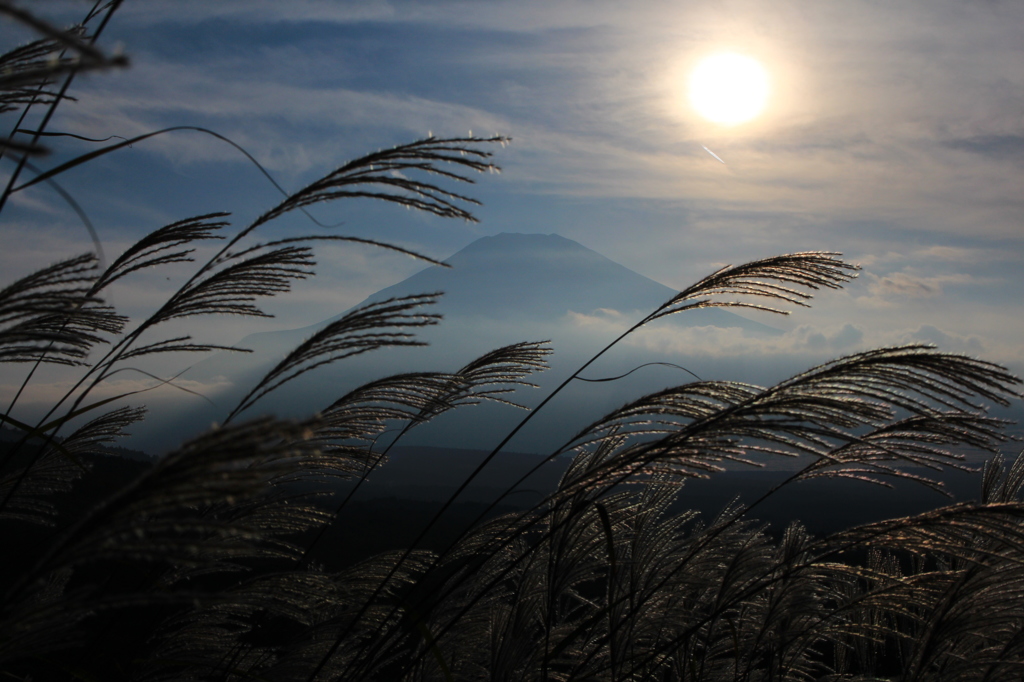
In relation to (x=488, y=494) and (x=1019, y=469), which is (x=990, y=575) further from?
(x=488, y=494)

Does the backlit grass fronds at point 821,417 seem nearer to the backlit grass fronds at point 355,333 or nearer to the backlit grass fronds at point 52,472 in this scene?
the backlit grass fronds at point 355,333

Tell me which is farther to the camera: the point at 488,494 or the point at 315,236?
the point at 488,494

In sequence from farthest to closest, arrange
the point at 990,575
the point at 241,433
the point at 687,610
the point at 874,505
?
the point at 874,505
the point at 687,610
the point at 990,575
the point at 241,433

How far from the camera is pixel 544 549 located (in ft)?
7.00

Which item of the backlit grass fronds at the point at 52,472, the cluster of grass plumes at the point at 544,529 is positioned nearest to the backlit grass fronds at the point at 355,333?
the cluster of grass plumes at the point at 544,529

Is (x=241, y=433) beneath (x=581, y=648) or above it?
above

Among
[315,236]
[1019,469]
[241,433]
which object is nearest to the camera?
[241,433]

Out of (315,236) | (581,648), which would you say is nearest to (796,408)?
(315,236)

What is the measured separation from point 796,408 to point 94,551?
4.11 ft

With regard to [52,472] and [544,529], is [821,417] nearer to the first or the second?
[544,529]

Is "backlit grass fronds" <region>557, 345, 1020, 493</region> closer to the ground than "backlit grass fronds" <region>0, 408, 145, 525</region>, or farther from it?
farther from it

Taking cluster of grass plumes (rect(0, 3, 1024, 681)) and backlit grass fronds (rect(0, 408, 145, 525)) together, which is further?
backlit grass fronds (rect(0, 408, 145, 525))

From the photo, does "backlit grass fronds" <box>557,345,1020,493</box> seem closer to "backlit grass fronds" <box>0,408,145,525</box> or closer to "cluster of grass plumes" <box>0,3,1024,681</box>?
"cluster of grass plumes" <box>0,3,1024,681</box>

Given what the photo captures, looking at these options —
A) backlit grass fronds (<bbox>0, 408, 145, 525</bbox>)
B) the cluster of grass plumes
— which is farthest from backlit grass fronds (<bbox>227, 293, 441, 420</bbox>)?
backlit grass fronds (<bbox>0, 408, 145, 525</bbox>)
